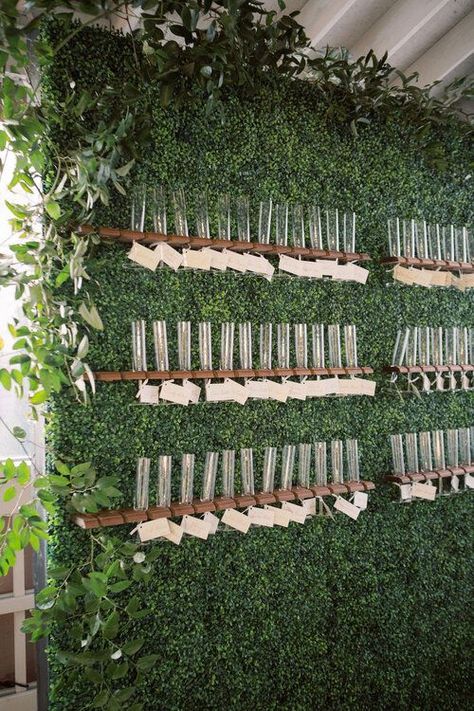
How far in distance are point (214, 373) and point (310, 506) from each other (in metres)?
0.84

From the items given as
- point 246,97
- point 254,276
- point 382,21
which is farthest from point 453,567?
point 382,21

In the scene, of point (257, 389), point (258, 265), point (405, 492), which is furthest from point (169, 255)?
point (405, 492)

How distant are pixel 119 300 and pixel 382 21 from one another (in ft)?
6.73

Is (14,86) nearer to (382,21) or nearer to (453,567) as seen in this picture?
(382,21)

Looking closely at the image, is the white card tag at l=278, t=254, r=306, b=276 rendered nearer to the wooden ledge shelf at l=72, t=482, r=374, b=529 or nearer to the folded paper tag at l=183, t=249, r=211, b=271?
the folded paper tag at l=183, t=249, r=211, b=271

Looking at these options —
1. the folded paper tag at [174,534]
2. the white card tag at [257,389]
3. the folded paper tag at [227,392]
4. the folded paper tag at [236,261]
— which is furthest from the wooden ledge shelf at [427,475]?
the folded paper tag at [236,261]

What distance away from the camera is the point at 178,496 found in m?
2.58

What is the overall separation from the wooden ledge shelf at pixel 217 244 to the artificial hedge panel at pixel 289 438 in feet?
0.34

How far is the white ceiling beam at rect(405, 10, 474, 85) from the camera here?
3.20 meters

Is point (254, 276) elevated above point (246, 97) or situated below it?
below

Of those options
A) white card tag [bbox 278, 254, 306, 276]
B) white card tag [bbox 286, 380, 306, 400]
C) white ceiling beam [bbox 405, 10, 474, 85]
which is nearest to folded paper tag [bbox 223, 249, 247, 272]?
white card tag [bbox 278, 254, 306, 276]

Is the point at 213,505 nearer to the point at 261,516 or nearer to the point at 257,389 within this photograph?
the point at 261,516

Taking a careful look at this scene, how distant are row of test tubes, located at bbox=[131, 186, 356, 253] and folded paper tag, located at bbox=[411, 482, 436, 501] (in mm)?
1280

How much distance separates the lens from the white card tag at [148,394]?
2467mm
